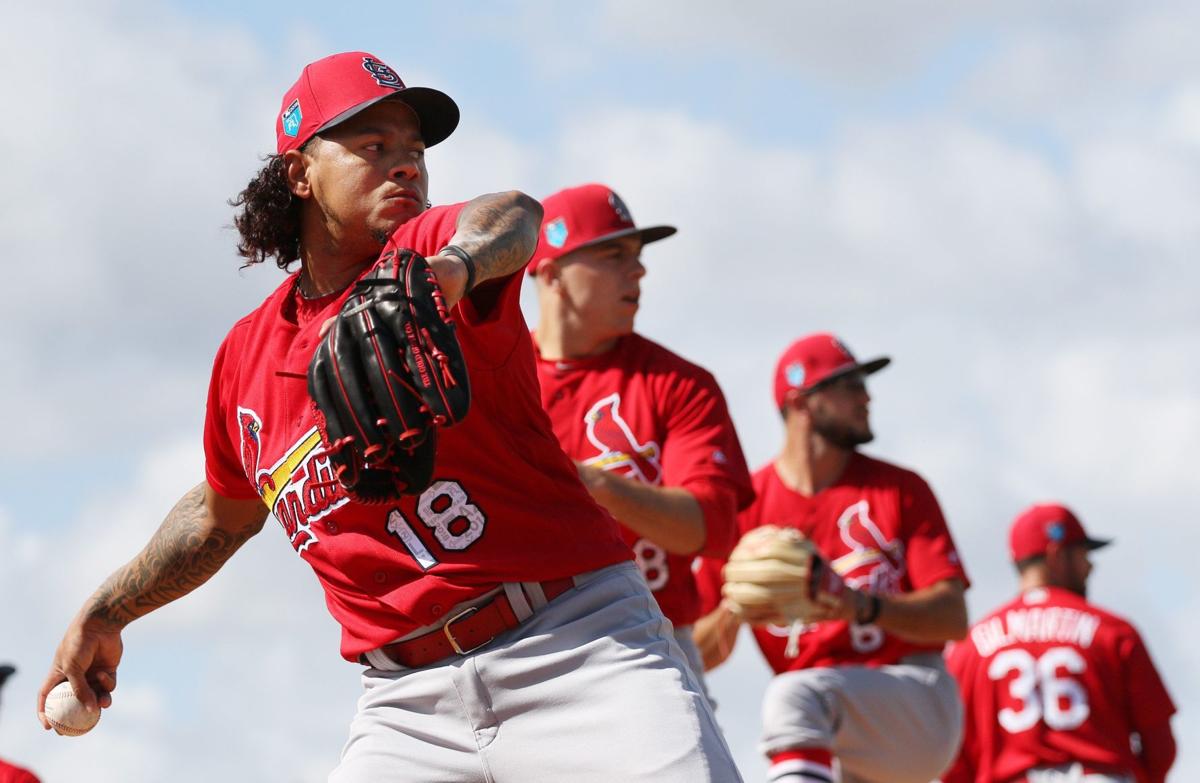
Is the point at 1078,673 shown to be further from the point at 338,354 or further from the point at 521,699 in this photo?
the point at 338,354

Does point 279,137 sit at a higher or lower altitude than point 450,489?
higher

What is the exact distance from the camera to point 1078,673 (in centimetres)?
1102

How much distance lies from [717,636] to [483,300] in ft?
16.1

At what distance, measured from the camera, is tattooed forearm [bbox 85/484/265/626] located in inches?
202

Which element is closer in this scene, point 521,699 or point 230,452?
point 521,699

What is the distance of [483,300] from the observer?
411cm

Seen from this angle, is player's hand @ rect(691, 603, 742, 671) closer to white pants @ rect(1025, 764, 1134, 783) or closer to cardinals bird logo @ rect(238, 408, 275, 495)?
white pants @ rect(1025, 764, 1134, 783)

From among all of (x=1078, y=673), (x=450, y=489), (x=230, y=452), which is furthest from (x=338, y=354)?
(x=1078, y=673)

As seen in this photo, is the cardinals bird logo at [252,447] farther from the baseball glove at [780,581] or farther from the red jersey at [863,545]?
the red jersey at [863,545]

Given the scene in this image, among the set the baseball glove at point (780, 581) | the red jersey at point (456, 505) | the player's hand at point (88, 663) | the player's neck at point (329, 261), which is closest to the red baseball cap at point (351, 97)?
the player's neck at point (329, 261)

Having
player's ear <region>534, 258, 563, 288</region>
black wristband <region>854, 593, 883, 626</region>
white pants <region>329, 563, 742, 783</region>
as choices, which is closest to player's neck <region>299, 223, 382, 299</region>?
white pants <region>329, 563, 742, 783</region>

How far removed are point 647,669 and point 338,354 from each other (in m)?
1.14

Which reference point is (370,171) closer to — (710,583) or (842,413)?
(710,583)

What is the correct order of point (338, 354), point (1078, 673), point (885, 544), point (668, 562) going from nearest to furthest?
point (338, 354), point (668, 562), point (885, 544), point (1078, 673)
